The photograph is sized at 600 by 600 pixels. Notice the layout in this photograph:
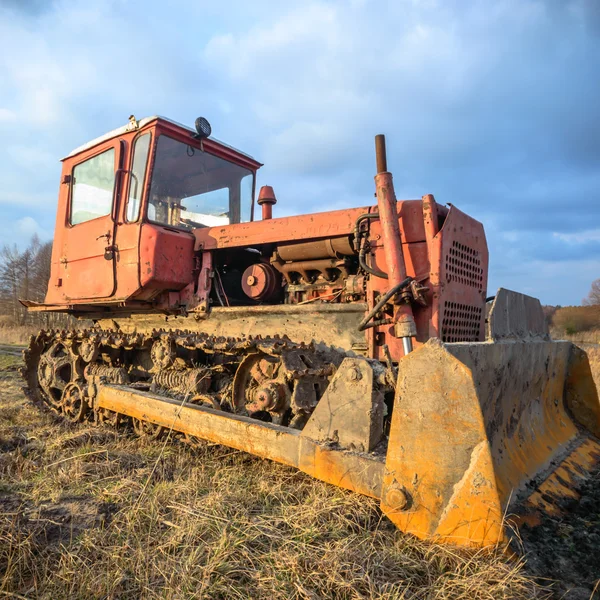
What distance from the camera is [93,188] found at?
5242 mm

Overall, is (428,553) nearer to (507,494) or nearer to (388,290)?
(507,494)

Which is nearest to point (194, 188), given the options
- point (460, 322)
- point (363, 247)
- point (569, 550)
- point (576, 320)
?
point (363, 247)

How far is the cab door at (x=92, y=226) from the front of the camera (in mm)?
4832

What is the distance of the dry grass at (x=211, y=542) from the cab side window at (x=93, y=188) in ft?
9.49

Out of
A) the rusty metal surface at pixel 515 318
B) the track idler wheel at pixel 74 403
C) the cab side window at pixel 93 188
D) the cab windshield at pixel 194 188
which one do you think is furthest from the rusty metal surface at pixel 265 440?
the cab side window at pixel 93 188

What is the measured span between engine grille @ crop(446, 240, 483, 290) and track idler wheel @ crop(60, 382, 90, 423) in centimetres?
346

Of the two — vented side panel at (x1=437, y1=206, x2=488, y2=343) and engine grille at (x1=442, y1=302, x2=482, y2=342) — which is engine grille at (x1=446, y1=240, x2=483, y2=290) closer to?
vented side panel at (x1=437, y1=206, x2=488, y2=343)

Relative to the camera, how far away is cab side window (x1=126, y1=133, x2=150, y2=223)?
183 inches

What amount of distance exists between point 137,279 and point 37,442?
1622 millimetres

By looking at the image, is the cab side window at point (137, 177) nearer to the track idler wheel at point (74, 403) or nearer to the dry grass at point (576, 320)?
the track idler wheel at point (74, 403)

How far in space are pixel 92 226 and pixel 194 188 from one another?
1.18m

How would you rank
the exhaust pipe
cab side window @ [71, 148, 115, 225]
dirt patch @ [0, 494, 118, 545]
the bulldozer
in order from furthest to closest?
cab side window @ [71, 148, 115, 225] < the exhaust pipe < dirt patch @ [0, 494, 118, 545] < the bulldozer

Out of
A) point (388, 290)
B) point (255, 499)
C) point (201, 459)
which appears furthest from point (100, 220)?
point (255, 499)

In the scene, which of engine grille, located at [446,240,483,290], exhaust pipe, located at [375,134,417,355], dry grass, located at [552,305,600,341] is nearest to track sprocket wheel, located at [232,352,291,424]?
exhaust pipe, located at [375,134,417,355]
